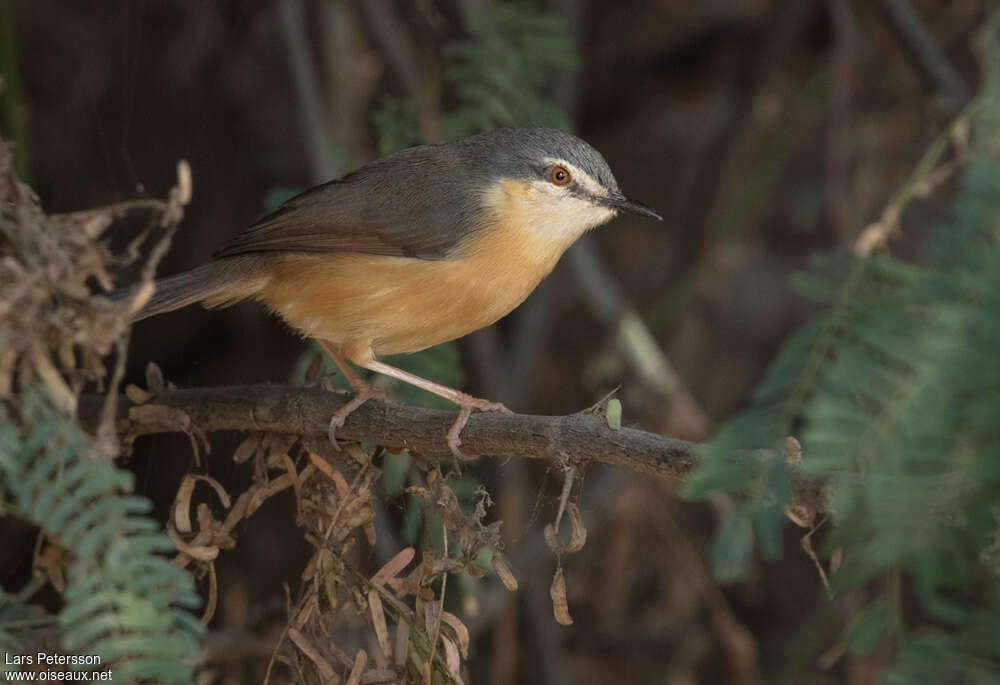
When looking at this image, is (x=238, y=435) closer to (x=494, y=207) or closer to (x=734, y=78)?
(x=494, y=207)

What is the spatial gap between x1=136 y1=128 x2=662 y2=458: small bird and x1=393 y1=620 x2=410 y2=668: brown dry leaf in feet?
3.77

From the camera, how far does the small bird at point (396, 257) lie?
12.4 feet

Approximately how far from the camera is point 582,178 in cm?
427

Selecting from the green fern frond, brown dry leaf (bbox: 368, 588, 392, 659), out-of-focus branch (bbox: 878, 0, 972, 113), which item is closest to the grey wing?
brown dry leaf (bbox: 368, 588, 392, 659)

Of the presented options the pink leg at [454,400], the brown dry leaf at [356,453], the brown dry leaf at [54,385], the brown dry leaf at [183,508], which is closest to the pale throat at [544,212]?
the pink leg at [454,400]

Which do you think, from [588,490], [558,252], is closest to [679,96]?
[588,490]

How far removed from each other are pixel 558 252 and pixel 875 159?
9.22 feet

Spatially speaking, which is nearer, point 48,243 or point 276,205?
point 48,243

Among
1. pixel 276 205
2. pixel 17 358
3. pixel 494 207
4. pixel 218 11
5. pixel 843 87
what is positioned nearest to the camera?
pixel 17 358

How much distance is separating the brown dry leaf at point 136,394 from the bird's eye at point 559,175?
190cm

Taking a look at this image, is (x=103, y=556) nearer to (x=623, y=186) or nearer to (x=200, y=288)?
(x=200, y=288)

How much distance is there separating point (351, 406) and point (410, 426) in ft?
0.90

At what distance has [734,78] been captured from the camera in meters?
7.01

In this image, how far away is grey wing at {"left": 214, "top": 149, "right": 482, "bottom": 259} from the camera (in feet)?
12.5
